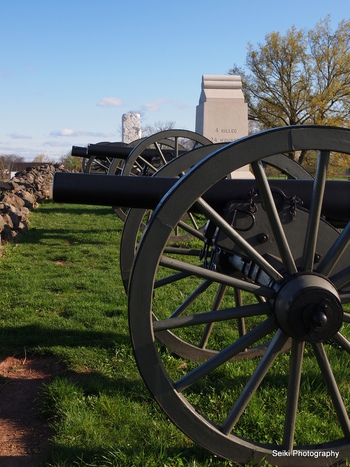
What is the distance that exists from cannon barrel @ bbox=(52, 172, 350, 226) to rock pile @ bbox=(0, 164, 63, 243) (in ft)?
19.2

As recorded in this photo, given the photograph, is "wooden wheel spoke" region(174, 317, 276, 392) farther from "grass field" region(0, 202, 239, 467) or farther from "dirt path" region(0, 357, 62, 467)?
"dirt path" region(0, 357, 62, 467)

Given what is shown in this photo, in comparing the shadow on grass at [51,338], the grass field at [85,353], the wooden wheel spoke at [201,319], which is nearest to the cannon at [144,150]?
the grass field at [85,353]

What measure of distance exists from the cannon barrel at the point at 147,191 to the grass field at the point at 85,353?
122cm

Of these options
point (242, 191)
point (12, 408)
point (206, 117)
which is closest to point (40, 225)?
point (206, 117)

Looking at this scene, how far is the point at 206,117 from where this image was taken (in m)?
11.8

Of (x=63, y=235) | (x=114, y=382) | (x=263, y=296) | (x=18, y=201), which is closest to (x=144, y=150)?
(x=63, y=235)

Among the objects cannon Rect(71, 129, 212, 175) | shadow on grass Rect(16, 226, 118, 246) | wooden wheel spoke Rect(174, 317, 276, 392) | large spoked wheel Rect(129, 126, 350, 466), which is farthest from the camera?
shadow on grass Rect(16, 226, 118, 246)

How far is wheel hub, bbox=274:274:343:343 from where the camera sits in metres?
2.19

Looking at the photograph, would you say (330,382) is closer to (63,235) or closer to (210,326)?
(210,326)

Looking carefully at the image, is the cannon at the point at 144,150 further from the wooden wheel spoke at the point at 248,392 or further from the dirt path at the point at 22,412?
the wooden wheel spoke at the point at 248,392

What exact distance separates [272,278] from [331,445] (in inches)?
32.6

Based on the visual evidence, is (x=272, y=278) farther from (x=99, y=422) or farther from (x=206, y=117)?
(x=206, y=117)

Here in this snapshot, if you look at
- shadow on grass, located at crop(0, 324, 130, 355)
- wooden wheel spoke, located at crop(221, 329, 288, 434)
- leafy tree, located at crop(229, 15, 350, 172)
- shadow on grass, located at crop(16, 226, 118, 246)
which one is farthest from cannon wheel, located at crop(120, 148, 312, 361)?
leafy tree, located at crop(229, 15, 350, 172)

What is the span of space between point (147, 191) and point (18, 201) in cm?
946
